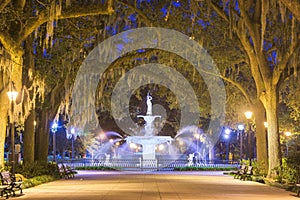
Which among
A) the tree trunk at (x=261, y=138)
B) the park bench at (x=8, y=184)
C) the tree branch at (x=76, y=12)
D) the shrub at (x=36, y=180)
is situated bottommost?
the shrub at (x=36, y=180)

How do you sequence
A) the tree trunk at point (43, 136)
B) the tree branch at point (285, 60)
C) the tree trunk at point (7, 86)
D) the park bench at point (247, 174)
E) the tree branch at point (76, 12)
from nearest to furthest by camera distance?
the tree branch at point (76, 12) → the tree trunk at point (7, 86) → the tree branch at point (285, 60) → the park bench at point (247, 174) → the tree trunk at point (43, 136)

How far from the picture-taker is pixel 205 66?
2638 cm

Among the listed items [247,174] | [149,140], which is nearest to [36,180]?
[247,174]

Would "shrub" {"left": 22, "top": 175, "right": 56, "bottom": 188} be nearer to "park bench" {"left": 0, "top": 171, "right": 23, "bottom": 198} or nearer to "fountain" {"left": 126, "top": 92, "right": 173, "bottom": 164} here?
"park bench" {"left": 0, "top": 171, "right": 23, "bottom": 198}

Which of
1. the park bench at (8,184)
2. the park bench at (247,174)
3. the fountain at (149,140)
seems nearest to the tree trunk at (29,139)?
the park bench at (8,184)

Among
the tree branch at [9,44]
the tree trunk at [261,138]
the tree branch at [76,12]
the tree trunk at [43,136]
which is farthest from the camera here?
the tree trunk at [43,136]

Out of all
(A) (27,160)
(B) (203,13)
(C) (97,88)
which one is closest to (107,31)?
(C) (97,88)

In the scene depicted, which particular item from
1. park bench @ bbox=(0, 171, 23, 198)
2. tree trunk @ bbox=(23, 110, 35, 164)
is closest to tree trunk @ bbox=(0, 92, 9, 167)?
park bench @ bbox=(0, 171, 23, 198)

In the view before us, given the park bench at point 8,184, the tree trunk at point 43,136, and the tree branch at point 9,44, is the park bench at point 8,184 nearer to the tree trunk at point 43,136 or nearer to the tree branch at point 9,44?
the tree branch at point 9,44

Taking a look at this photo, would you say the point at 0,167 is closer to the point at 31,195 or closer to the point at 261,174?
the point at 31,195

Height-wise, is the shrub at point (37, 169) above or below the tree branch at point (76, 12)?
below

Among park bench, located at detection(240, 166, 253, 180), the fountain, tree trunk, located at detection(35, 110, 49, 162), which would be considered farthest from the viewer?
the fountain

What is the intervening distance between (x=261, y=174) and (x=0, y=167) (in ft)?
42.2

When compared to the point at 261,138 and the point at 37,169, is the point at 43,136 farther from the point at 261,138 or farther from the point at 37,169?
the point at 261,138
